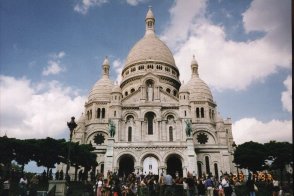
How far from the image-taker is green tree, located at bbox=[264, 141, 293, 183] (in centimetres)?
4000

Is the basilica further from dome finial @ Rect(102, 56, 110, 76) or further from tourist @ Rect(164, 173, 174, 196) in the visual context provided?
tourist @ Rect(164, 173, 174, 196)

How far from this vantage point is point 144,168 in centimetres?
4456

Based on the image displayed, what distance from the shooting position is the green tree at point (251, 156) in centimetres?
4369

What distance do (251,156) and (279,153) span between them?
377 centimetres

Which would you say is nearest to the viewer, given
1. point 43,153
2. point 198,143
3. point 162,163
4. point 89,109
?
point 43,153

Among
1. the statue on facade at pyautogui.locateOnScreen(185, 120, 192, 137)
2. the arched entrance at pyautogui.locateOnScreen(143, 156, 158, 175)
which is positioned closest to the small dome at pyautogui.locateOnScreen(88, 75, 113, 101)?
the arched entrance at pyautogui.locateOnScreen(143, 156, 158, 175)

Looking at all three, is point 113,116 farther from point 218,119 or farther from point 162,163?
point 218,119

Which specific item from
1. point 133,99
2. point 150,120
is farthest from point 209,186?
point 133,99

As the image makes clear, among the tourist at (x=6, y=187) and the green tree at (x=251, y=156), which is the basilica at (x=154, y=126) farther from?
the tourist at (x=6, y=187)

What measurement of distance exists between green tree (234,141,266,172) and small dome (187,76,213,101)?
15.6 meters

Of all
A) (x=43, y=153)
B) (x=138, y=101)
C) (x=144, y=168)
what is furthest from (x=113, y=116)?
(x=43, y=153)

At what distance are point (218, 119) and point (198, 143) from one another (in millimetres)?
6113

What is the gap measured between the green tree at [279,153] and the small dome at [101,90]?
29.0m

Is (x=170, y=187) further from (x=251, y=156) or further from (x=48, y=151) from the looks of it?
(x=251, y=156)
